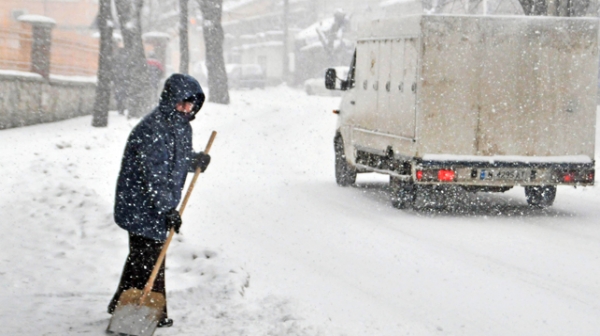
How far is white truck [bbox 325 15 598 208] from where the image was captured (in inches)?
469

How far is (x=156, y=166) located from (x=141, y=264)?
26.1 inches

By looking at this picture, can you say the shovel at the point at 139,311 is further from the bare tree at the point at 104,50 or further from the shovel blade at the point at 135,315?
the bare tree at the point at 104,50

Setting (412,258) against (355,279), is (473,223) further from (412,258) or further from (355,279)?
(355,279)

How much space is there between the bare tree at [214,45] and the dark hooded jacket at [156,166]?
29.4 meters

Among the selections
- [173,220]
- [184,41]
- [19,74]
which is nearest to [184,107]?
[173,220]

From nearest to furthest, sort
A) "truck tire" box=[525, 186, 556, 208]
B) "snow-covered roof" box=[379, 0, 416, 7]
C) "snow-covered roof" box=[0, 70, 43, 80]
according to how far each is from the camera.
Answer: "truck tire" box=[525, 186, 556, 208], "snow-covered roof" box=[0, 70, 43, 80], "snow-covered roof" box=[379, 0, 416, 7]

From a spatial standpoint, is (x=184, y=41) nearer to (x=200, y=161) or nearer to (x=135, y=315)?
(x=200, y=161)

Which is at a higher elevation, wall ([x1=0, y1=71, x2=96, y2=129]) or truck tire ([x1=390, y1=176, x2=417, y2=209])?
wall ([x1=0, y1=71, x2=96, y2=129])

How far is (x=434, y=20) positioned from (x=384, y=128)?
1931mm

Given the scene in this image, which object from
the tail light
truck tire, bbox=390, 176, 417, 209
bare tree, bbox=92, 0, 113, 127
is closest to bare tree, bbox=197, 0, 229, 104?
bare tree, bbox=92, 0, 113, 127

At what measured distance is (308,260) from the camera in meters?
8.98

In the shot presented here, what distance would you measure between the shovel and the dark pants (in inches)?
5.8

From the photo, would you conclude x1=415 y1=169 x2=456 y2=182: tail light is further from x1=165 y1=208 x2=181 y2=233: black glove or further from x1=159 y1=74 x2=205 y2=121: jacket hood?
x1=165 y1=208 x2=181 y2=233: black glove

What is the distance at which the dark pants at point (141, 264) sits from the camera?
6.15m
